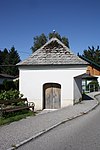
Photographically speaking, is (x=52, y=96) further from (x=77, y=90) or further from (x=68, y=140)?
(x=68, y=140)

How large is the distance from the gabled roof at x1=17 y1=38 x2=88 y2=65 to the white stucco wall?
0.52 m

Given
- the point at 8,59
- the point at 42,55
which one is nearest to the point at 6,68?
the point at 8,59

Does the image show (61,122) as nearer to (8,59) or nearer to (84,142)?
(84,142)

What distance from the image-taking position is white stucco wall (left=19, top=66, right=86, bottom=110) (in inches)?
1054

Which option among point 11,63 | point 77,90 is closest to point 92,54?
point 11,63

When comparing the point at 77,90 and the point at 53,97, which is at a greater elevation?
the point at 77,90

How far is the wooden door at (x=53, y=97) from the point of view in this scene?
27.2 metres

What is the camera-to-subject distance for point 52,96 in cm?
2730

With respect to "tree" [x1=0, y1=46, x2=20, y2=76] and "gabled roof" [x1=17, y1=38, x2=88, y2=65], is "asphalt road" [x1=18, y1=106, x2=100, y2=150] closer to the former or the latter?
"gabled roof" [x1=17, y1=38, x2=88, y2=65]

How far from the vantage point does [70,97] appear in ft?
87.9

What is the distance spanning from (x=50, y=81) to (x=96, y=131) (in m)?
14.6

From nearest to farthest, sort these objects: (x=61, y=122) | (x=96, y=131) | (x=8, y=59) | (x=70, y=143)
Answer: (x=70, y=143) < (x=96, y=131) < (x=61, y=122) < (x=8, y=59)

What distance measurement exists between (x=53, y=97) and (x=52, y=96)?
4.9 inches

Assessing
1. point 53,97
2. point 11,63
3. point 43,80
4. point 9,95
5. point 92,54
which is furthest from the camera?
point 92,54
